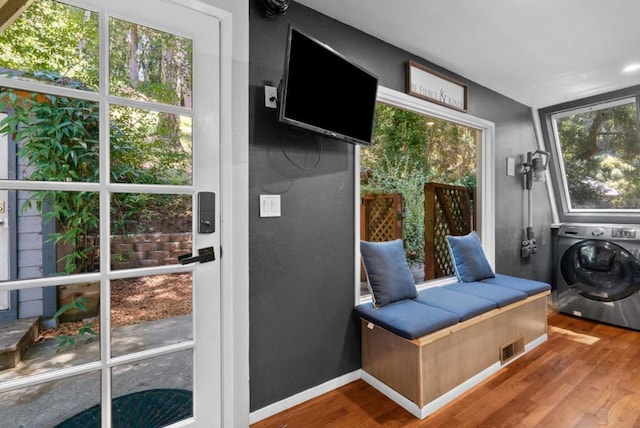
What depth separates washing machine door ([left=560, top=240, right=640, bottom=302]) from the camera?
9.67 feet

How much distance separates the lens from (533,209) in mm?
3566

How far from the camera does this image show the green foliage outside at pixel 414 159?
2586 mm

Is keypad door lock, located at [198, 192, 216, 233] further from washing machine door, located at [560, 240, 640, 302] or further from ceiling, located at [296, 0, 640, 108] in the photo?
washing machine door, located at [560, 240, 640, 302]

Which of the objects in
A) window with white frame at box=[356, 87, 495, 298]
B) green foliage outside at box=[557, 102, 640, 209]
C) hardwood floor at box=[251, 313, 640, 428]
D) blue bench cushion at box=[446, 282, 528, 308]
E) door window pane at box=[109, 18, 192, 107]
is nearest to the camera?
door window pane at box=[109, 18, 192, 107]

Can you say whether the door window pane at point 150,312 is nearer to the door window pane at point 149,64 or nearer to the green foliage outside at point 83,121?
the green foliage outside at point 83,121

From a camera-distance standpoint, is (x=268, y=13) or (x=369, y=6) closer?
(x=268, y=13)

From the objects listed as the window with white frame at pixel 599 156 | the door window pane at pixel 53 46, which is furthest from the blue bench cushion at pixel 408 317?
the window with white frame at pixel 599 156

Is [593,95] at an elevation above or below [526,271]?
above

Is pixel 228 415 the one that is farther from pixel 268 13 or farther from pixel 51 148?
pixel 268 13

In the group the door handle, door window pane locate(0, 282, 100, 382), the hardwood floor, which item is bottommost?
the hardwood floor

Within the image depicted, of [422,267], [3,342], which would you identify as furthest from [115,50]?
[422,267]

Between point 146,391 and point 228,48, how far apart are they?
165cm

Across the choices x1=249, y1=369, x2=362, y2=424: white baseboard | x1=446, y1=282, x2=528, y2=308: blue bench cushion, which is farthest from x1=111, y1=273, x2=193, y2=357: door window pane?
x1=446, y1=282, x2=528, y2=308: blue bench cushion

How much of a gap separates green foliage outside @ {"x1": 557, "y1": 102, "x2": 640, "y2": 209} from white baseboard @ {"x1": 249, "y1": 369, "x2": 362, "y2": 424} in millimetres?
3500
